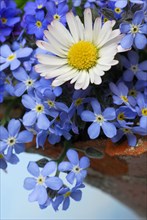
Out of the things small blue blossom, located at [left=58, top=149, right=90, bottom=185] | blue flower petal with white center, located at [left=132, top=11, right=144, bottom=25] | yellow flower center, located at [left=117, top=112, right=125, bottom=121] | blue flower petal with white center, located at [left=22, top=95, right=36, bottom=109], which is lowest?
small blue blossom, located at [left=58, top=149, right=90, bottom=185]

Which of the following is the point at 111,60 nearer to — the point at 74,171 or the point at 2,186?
the point at 74,171

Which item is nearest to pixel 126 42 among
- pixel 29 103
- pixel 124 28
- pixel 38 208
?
pixel 124 28

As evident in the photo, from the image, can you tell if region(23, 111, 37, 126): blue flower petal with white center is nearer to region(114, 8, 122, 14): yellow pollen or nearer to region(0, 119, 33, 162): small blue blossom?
region(0, 119, 33, 162): small blue blossom

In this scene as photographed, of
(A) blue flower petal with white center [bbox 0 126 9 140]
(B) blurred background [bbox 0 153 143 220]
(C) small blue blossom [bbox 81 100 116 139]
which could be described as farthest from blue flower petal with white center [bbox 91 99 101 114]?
(B) blurred background [bbox 0 153 143 220]

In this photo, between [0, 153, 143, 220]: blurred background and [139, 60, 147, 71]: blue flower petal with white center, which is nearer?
[139, 60, 147, 71]: blue flower petal with white center

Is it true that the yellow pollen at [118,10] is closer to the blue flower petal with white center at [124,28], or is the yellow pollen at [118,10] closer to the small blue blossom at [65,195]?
the blue flower petal with white center at [124,28]

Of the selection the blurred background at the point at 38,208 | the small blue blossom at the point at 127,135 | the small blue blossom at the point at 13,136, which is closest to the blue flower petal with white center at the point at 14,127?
the small blue blossom at the point at 13,136
